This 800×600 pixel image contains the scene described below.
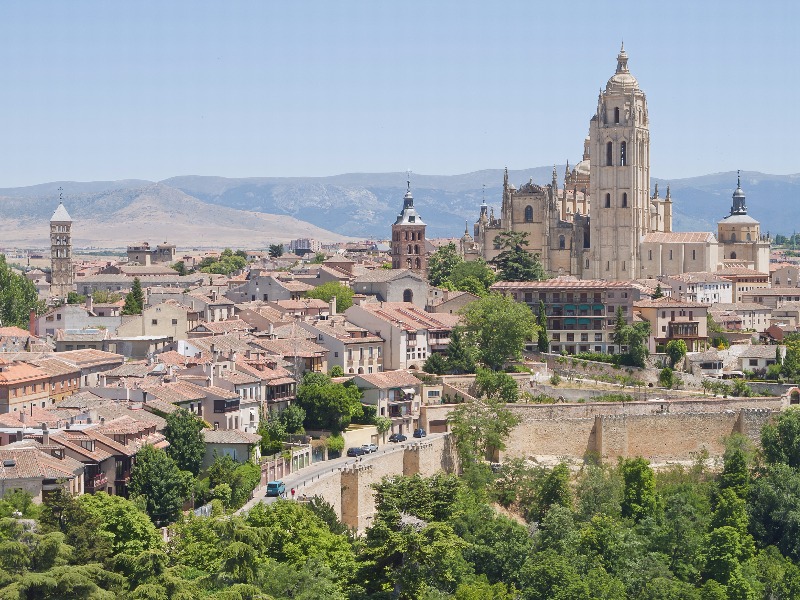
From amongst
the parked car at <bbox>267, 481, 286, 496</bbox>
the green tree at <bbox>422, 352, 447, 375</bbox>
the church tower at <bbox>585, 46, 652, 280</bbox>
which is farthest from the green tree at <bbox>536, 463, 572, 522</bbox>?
the church tower at <bbox>585, 46, 652, 280</bbox>

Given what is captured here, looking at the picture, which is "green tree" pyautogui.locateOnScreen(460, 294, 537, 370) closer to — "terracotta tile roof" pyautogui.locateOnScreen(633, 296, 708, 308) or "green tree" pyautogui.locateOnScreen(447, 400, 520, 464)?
"terracotta tile roof" pyautogui.locateOnScreen(633, 296, 708, 308)

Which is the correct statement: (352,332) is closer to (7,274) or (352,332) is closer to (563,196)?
(7,274)

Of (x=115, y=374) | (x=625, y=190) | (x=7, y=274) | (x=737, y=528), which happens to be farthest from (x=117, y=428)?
(x=625, y=190)

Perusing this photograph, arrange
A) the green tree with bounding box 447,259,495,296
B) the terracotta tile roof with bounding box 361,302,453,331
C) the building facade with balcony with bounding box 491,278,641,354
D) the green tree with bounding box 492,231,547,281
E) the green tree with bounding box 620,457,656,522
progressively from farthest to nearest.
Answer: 1. the green tree with bounding box 492,231,547,281
2. the green tree with bounding box 447,259,495,296
3. the building facade with balcony with bounding box 491,278,641,354
4. the terracotta tile roof with bounding box 361,302,453,331
5. the green tree with bounding box 620,457,656,522

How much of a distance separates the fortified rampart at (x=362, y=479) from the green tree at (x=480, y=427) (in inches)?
105

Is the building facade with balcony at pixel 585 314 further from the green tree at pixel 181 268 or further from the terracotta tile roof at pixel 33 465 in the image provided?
the green tree at pixel 181 268

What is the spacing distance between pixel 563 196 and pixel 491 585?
67402 mm

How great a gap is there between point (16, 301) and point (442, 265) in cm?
2512

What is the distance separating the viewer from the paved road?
5050 cm

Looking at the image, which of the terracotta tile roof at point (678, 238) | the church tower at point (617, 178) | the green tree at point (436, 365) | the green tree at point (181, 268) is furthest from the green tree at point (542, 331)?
the green tree at point (181, 268)

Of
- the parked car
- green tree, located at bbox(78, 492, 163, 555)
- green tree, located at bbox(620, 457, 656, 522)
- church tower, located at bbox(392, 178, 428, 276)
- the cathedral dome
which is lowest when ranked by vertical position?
green tree, located at bbox(620, 457, 656, 522)

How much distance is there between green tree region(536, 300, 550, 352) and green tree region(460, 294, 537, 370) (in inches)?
99.0

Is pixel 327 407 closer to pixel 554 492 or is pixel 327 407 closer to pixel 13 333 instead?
pixel 554 492

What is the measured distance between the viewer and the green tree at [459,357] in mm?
70500
